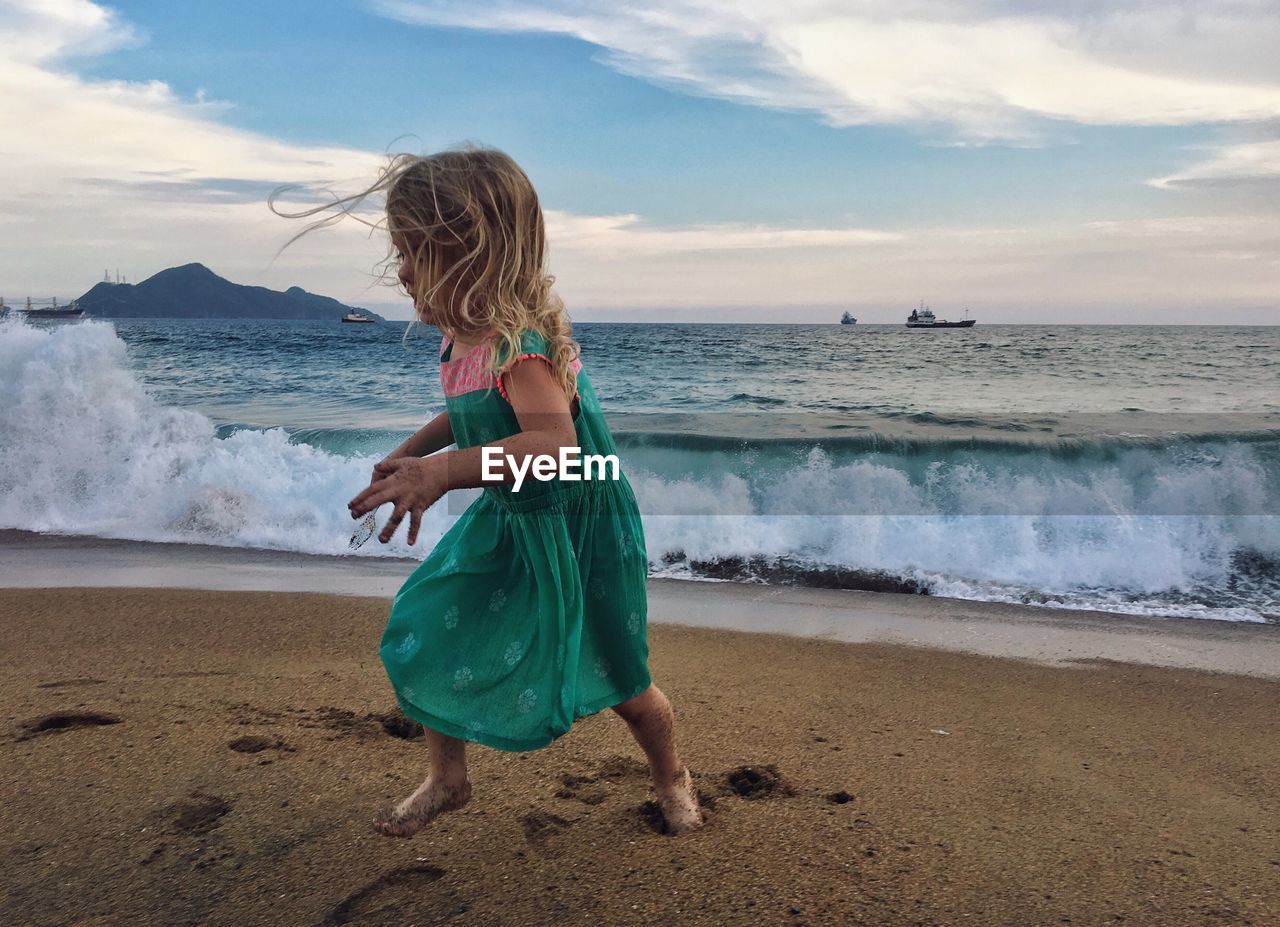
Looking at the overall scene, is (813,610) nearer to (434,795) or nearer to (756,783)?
(756,783)

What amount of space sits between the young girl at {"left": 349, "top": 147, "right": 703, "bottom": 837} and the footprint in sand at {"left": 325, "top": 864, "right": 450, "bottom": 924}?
159mm

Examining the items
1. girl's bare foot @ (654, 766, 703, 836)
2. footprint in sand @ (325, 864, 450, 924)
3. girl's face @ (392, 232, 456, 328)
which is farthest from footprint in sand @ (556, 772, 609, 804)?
girl's face @ (392, 232, 456, 328)

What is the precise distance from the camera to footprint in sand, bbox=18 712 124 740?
2.84 meters

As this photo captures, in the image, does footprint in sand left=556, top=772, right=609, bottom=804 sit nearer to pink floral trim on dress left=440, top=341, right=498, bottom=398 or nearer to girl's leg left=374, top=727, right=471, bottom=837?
girl's leg left=374, top=727, right=471, bottom=837

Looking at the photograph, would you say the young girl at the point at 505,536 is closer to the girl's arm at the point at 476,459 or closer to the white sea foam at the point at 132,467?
the girl's arm at the point at 476,459

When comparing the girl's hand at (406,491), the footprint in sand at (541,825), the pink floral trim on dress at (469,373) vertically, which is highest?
the pink floral trim on dress at (469,373)

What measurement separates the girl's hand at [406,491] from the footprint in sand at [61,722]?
183 cm

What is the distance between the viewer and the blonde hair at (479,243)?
190cm

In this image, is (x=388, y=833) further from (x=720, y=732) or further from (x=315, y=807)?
(x=720, y=732)

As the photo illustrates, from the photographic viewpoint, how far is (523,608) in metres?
2.06

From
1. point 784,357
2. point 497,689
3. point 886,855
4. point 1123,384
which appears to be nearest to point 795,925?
point 886,855

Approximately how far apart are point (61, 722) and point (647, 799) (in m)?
1.85

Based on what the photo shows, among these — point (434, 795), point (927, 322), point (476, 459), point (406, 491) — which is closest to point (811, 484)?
point (434, 795)

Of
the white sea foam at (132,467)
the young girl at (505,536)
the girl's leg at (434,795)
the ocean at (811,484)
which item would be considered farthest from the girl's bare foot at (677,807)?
the white sea foam at (132,467)
